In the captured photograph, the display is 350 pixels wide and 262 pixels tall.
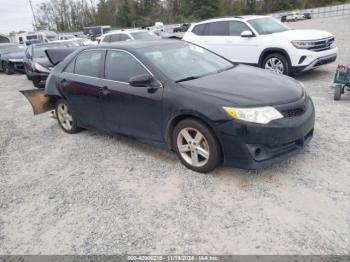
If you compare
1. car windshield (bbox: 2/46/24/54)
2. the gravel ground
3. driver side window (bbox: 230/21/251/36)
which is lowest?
the gravel ground

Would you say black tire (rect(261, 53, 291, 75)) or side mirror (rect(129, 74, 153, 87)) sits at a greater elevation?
side mirror (rect(129, 74, 153, 87))

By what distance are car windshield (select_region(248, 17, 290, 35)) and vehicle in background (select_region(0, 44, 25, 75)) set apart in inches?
474

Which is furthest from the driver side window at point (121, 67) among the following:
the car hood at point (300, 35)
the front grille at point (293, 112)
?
the car hood at point (300, 35)

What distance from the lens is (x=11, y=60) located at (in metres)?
15.8

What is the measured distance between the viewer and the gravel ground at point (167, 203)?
2789mm

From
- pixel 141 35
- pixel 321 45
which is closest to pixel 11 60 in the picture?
pixel 141 35

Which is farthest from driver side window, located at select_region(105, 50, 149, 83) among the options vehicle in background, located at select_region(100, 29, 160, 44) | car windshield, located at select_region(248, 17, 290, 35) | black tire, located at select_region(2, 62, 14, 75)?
black tire, located at select_region(2, 62, 14, 75)

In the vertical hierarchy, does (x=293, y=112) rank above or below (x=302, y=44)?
below

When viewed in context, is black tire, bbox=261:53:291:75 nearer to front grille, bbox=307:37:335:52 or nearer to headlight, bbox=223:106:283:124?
front grille, bbox=307:37:335:52

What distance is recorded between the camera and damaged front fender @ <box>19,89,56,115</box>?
583cm

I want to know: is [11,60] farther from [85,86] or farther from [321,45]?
[321,45]

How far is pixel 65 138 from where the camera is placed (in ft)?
18.4

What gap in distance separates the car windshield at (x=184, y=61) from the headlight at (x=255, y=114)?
0.94m

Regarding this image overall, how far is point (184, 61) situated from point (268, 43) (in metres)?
Result: 4.44
